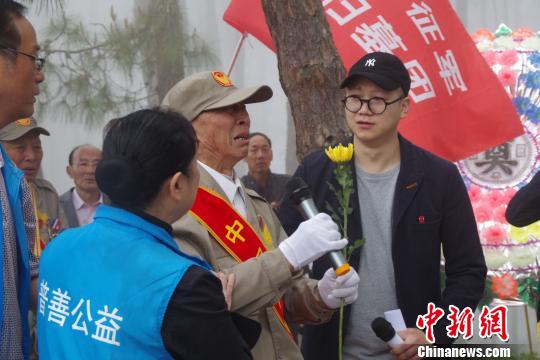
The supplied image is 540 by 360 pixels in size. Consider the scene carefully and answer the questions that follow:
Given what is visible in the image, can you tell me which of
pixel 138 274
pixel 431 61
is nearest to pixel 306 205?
pixel 138 274

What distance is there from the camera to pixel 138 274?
62.5 inches

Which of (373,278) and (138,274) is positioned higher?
(138,274)

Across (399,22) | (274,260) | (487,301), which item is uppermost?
(399,22)

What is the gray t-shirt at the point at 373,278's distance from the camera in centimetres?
262

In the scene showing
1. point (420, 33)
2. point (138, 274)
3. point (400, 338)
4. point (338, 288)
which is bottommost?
point (400, 338)

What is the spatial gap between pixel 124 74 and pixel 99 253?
183 inches

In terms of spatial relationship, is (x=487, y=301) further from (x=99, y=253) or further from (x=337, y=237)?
(x=99, y=253)

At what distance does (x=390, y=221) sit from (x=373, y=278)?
0.64 feet

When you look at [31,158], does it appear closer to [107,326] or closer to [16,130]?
[16,130]

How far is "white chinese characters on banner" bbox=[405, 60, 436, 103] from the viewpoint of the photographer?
4.53 m

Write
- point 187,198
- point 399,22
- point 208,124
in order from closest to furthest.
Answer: point 187,198 < point 208,124 < point 399,22

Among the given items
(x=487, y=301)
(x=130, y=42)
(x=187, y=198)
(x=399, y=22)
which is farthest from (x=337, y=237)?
(x=130, y=42)

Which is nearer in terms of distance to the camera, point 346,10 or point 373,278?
point 373,278

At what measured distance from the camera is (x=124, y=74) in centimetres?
614
